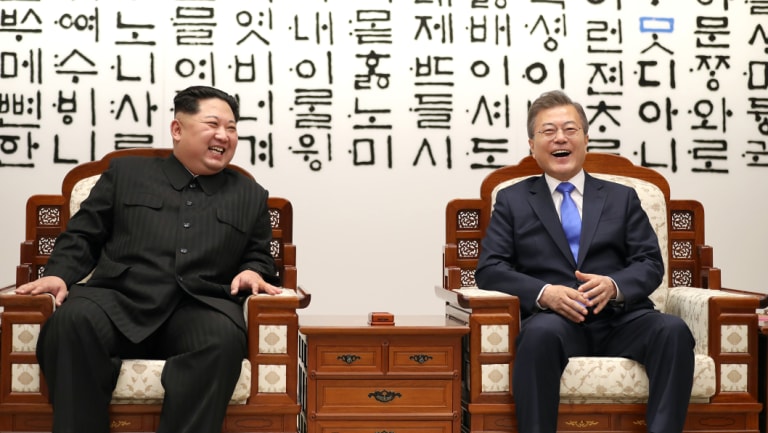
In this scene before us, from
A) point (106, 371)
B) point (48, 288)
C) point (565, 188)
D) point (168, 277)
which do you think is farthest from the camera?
point (565, 188)

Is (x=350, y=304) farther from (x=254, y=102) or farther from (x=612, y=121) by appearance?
(x=612, y=121)

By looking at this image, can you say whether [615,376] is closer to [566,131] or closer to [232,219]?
[566,131]

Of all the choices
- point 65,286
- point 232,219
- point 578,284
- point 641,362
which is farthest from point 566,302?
point 65,286

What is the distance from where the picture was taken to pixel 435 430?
134 inches

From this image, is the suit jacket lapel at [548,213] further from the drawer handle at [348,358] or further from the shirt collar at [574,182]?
the drawer handle at [348,358]

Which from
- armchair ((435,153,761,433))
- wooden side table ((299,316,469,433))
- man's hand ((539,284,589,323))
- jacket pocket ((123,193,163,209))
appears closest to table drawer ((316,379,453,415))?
wooden side table ((299,316,469,433))

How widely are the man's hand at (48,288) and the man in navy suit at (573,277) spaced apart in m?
1.48

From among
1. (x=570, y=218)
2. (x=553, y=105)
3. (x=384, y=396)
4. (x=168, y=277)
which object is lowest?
(x=384, y=396)

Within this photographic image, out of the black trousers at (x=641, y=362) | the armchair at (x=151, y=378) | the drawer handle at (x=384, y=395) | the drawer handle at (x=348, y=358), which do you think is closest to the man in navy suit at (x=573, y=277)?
the black trousers at (x=641, y=362)

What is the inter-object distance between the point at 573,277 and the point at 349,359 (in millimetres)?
873

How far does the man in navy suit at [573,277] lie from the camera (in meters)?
3.21

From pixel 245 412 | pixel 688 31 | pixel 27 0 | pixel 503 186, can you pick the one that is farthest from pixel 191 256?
pixel 688 31

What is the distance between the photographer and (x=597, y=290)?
3416 mm

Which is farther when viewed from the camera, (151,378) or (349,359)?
(349,359)
